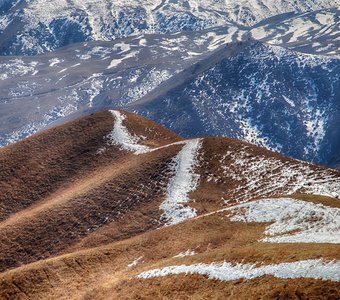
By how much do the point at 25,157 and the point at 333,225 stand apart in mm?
64379

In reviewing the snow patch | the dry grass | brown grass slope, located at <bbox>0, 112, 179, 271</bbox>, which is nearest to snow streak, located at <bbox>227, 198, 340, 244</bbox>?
the dry grass

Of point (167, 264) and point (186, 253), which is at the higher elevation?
point (167, 264)

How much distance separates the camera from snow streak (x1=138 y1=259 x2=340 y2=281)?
29.8m

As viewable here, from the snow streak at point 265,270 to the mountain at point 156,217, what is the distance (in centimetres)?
11

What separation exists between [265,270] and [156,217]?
112 ft

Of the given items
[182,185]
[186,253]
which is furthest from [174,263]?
[182,185]

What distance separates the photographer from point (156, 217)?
6575 cm

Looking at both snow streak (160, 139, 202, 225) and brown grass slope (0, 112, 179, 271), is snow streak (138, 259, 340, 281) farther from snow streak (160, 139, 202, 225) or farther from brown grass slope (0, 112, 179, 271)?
brown grass slope (0, 112, 179, 271)

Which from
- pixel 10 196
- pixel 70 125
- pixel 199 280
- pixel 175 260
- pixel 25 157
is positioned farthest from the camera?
pixel 70 125

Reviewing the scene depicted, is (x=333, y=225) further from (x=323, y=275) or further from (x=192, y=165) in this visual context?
(x=192, y=165)

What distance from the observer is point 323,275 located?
96.8 feet

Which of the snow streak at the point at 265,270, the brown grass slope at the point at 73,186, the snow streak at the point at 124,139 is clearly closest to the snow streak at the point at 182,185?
the brown grass slope at the point at 73,186

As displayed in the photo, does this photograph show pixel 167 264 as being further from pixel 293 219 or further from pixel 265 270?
pixel 293 219

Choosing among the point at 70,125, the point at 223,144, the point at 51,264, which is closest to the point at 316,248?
the point at 51,264
